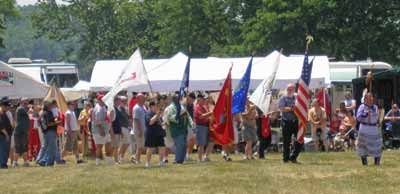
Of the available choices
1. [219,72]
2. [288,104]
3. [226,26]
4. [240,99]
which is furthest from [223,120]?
[226,26]

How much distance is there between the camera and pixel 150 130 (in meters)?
23.3

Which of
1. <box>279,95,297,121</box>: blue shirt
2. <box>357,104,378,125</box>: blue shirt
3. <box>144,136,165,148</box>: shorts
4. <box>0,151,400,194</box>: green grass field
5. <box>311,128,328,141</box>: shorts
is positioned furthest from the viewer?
<box>311,128,328,141</box>: shorts

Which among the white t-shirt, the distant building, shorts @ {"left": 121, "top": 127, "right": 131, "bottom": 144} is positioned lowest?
shorts @ {"left": 121, "top": 127, "right": 131, "bottom": 144}

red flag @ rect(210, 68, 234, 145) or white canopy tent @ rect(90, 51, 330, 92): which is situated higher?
white canopy tent @ rect(90, 51, 330, 92)

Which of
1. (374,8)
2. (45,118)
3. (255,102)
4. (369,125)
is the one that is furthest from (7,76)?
(374,8)

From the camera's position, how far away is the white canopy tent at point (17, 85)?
29453 mm

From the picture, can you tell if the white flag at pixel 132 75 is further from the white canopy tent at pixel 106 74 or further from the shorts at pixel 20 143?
the white canopy tent at pixel 106 74

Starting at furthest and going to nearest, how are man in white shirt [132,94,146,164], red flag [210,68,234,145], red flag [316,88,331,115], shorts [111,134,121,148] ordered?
red flag [316,88,331,115] < red flag [210,68,234,145] < shorts [111,134,121,148] < man in white shirt [132,94,146,164]

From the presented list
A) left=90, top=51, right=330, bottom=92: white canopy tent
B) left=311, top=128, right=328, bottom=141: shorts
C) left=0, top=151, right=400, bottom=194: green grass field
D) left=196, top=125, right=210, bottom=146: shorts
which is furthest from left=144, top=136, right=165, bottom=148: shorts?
left=90, top=51, right=330, bottom=92: white canopy tent

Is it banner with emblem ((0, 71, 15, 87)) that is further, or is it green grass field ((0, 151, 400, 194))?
banner with emblem ((0, 71, 15, 87))

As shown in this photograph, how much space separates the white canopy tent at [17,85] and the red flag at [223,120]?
21.3 ft

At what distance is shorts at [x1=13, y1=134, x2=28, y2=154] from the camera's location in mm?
26219

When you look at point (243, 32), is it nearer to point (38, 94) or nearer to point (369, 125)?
point (38, 94)

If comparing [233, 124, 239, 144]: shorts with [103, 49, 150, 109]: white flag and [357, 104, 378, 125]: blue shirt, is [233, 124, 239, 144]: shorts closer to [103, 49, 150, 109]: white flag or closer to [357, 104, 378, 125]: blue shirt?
[103, 49, 150, 109]: white flag
